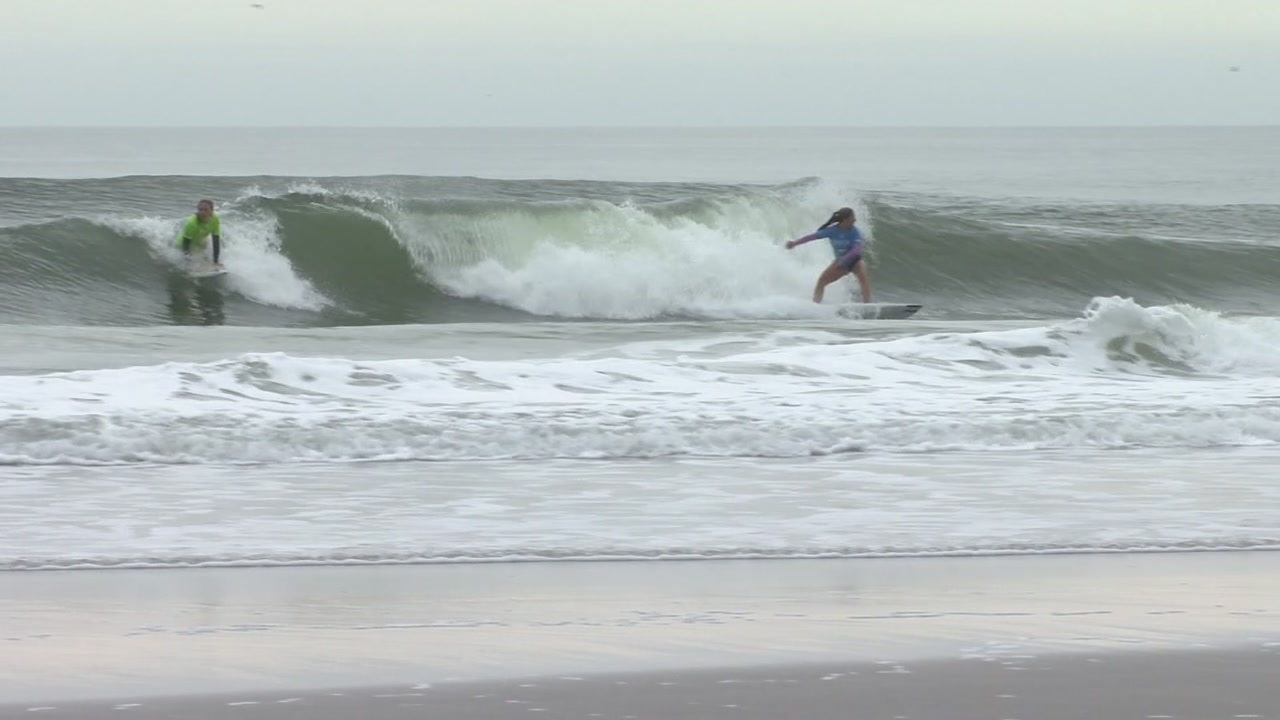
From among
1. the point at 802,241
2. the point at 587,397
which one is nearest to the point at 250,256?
the point at 802,241

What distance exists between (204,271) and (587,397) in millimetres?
11124

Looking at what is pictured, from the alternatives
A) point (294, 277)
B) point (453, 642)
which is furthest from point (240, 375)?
point (294, 277)

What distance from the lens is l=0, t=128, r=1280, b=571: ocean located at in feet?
20.9

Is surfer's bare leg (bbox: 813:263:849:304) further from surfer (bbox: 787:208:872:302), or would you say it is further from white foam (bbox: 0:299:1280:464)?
white foam (bbox: 0:299:1280:464)

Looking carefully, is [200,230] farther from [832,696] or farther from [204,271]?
[832,696]

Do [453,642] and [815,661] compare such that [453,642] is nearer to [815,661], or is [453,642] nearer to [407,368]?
[815,661]

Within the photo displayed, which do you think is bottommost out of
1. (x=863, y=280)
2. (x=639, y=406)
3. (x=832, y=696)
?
(x=832, y=696)

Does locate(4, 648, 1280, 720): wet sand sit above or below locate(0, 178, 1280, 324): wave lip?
below

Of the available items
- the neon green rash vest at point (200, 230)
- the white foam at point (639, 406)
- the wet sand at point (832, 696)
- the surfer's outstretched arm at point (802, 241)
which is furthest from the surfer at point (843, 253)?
the wet sand at point (832, 696)

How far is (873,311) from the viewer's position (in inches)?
709

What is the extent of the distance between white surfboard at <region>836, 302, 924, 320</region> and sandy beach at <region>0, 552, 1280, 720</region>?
12.1m

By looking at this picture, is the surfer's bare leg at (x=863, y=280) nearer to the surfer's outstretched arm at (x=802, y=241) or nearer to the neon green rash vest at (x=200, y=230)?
the surfer's outstretched arm at (x=802, y=241)

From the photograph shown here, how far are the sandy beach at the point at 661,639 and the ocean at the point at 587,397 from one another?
12.7 inches

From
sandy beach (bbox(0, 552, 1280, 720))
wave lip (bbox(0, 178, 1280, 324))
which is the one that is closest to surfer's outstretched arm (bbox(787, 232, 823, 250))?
wave lip (bbox(0, 178, 1280, 324))
